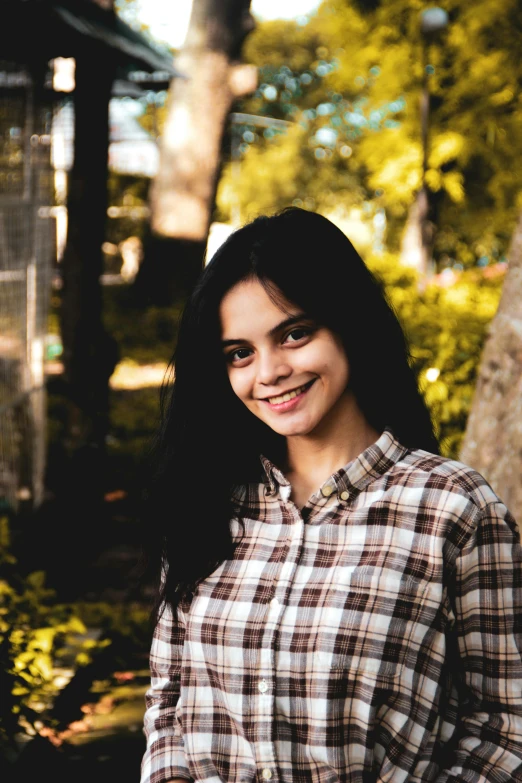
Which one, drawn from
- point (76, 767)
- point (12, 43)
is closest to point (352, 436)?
point (76, 767)

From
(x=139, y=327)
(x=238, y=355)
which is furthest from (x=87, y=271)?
(x=139, y=327)

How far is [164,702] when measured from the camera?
6.39ft

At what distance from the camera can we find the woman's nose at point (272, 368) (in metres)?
1.79

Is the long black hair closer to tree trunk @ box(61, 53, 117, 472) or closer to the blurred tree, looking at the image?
tree trunk @ box(61, 53, 117, 472)

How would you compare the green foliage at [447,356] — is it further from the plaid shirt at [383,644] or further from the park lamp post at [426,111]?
the park lamp post at [426,111]

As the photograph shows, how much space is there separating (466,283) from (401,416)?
13.9 metres

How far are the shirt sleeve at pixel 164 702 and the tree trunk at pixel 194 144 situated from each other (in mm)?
12171

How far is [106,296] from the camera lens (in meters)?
15.2

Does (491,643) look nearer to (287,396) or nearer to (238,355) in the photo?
(287,396)

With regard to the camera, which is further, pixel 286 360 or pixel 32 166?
pixel 32 166

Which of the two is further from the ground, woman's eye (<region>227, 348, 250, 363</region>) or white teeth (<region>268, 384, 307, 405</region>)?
woman's eye (<region>227, 348, 250, 363</region>)

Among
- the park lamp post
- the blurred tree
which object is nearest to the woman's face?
the blurred tree

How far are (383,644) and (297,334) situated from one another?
1.98ft

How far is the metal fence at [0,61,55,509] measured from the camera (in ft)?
18.5
